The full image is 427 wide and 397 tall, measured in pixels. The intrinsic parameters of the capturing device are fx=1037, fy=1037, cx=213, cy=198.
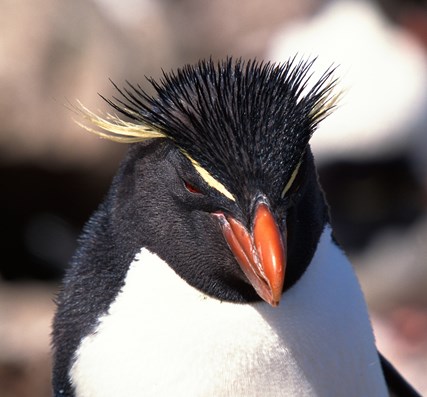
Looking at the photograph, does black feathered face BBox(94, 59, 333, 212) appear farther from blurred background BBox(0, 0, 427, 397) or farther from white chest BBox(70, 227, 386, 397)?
blurred background BBox(0, 0, 427, 397)

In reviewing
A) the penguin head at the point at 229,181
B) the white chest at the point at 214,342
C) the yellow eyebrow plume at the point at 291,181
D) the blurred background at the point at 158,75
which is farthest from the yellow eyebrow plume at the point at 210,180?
the blurred background at the point at 158,75

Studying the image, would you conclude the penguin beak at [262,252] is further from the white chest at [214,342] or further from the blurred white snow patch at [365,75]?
the blurred white snow patch at [365,75]

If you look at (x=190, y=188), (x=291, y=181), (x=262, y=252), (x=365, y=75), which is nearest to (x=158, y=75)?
(x=365, y=75)

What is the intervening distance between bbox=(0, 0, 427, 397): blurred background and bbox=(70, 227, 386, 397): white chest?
291cm

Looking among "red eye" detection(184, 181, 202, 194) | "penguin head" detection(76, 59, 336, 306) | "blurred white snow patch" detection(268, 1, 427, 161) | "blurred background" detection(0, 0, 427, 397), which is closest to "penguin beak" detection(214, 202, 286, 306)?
"penguin head" detection(76, 59, 336, 306)

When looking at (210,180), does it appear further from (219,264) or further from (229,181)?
(219,264)

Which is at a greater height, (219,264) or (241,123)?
(241,123)

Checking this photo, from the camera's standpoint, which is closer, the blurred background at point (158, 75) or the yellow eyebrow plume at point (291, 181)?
the yellow eyebrow plume at point (291, 181)

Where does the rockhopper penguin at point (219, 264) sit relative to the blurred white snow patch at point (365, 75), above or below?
below

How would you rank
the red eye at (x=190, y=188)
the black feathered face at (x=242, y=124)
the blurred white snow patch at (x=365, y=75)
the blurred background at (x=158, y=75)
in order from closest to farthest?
the black feathered face at (x=242, y=124) → the red eye at (x=190, y=188) → the blurred background at (x=158, y=75) → the blurred white snow patch at (x=365, y=75)

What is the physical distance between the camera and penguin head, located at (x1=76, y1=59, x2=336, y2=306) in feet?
7.72

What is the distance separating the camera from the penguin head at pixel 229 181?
235 centimetres

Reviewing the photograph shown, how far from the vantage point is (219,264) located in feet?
8.09

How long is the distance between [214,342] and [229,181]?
0.40 metres
